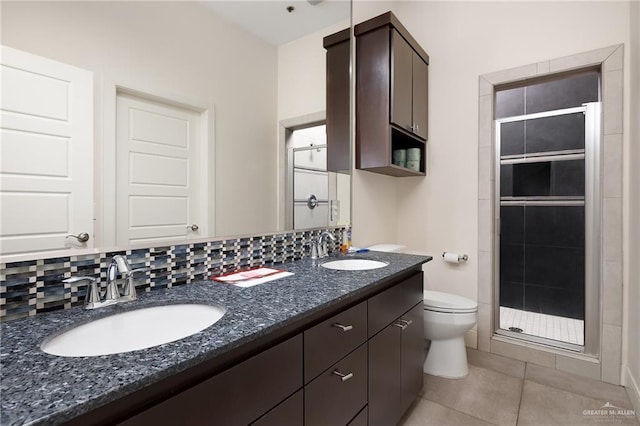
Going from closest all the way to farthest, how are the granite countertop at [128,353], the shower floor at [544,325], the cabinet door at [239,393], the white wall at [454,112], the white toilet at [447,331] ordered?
the granite countertop at [128,353], the cabinet door at [239,393], the white toilet at [447,331], the white wall at [454,112], the shower floor at [544,325]

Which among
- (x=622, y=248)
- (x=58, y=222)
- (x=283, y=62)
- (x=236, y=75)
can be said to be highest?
(x=283, y=62)

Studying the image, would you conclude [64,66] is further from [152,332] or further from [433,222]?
[433,222]

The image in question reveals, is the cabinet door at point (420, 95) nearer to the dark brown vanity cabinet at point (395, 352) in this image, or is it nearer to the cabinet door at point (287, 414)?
the dark brown vanity cabinet at point (395, 352)

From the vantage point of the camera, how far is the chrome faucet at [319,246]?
184 centimetres

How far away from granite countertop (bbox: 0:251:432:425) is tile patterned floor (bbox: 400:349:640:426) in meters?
1.10

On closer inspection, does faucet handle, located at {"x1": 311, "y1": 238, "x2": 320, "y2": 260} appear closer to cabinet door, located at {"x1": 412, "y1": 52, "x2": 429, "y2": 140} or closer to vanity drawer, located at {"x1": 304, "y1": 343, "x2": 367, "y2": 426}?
vanity drawer, located at {"x1": 304, "y1": 343, "x2": 367, "y2": 426}

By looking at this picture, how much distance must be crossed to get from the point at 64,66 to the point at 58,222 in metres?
0.45

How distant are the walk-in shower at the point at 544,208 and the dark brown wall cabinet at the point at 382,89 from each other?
123cm

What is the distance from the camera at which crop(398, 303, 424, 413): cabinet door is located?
5.14 feet

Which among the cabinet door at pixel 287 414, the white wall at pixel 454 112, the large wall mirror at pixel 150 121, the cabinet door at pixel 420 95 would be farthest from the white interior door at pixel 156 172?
the cabinet door at pixel 420 95

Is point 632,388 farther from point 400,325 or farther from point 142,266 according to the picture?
point 142,266

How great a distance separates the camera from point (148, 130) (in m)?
1.09

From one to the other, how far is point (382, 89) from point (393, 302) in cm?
135

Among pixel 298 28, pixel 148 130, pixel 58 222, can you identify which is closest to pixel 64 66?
pixel 148 130
